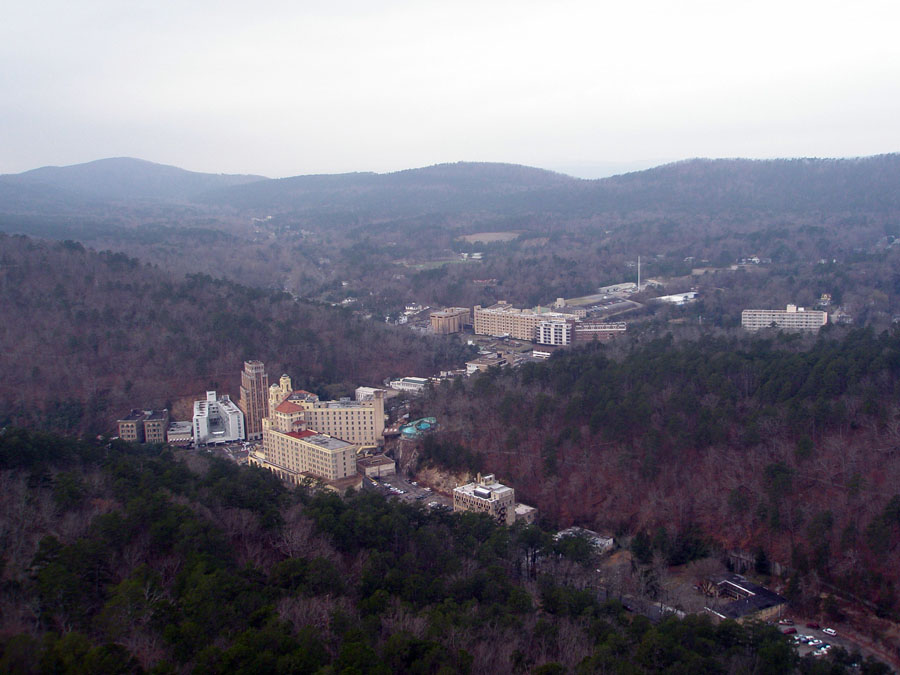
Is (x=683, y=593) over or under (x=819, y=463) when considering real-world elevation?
under

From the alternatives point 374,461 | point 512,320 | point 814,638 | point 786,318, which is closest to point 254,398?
point 374,461

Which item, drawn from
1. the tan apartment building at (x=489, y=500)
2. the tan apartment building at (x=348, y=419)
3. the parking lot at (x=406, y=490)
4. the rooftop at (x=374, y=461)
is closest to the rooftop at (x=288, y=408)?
the tan apartment building at (x=348, y=419)

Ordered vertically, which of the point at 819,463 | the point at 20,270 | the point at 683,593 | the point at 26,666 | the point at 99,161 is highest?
the point at 99,161

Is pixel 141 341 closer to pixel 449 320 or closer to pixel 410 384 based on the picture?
pixel 410 384

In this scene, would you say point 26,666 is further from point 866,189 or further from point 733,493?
point 866,189

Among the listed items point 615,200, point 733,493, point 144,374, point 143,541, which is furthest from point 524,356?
point 615,200

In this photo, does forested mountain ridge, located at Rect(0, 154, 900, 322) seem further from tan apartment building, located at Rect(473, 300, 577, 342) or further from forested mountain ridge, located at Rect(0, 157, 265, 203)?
forested mountain ridge, located at Rect(0, 157, 265, 203)

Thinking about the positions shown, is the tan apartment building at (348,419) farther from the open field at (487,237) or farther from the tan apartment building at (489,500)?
the open field at (487,237)
